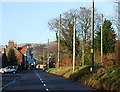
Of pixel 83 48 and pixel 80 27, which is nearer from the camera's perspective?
pixel 83 48

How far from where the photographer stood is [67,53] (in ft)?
269

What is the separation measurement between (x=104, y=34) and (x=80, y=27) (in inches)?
402

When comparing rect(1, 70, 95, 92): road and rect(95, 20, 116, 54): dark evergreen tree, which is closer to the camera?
rect(1, 70, 95, 92): road

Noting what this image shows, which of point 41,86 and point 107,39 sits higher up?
point 107,39

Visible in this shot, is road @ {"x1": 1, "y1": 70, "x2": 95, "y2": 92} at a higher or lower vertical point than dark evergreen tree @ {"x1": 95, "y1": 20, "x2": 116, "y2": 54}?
lower

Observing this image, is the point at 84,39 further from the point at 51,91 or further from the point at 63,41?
the point at 51,91

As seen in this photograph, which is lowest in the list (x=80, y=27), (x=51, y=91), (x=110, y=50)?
(x=51, y=91)

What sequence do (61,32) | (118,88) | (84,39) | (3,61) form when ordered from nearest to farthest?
(118,88)
(84,39)
(61,32)
(3,61)

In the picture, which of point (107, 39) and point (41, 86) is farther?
point (107, 39)

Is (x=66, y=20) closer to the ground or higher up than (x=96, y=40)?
higher up

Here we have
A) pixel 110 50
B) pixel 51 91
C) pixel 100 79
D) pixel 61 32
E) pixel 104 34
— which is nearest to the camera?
pixel 51 91

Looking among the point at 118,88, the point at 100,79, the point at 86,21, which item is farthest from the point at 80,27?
the point at 118,88

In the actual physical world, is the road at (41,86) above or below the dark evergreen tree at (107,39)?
below

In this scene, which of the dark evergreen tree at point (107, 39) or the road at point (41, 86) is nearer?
the road at point (41, 86)
